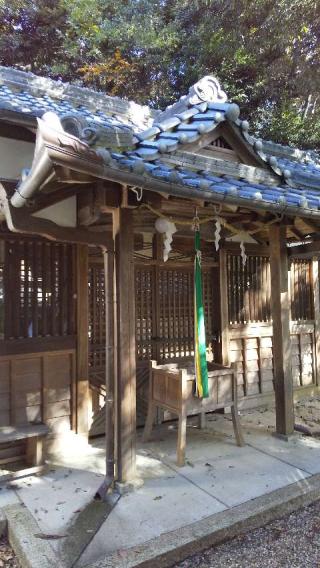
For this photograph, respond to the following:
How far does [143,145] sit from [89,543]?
3.82 m

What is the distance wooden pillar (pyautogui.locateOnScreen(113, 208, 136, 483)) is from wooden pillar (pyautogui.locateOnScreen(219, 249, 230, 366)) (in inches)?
115

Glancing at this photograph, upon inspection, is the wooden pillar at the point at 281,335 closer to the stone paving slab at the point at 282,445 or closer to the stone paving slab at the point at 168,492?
the stone paving slab at the point at 282,445

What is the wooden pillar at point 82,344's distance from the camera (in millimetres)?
5281

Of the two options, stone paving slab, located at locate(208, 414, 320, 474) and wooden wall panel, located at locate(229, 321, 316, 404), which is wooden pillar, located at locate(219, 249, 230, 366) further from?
stone paving slab, located at locate(208, 414, 320, 474)

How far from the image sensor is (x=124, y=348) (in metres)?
4.05

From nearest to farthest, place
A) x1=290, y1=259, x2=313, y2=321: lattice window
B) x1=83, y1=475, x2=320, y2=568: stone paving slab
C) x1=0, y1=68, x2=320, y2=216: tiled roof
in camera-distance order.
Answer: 1. x1=83, y1=475, x2=320, y2=568: stone paving slab
2. x1=0, y1=68, x2=320, y2=216: tiled roof
3. x1=290, y1=259, x2=313, y2=321: lattice window

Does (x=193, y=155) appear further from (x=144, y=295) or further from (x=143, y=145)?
(x=144, y=295)

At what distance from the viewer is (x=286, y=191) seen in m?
4.88

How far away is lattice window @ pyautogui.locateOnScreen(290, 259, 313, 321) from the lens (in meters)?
8.03

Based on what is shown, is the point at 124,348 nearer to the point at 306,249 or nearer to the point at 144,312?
the point at 144,312

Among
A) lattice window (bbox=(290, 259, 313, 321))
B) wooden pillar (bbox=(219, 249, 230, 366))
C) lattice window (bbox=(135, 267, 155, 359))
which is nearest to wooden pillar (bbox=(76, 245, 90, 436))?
lattice window (bbox=(135, 267, 155, 359))

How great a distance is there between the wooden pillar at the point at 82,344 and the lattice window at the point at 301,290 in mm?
4653

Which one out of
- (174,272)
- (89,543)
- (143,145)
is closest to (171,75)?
(174,272)

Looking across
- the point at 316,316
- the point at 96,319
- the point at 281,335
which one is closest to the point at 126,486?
the point at 96,319
